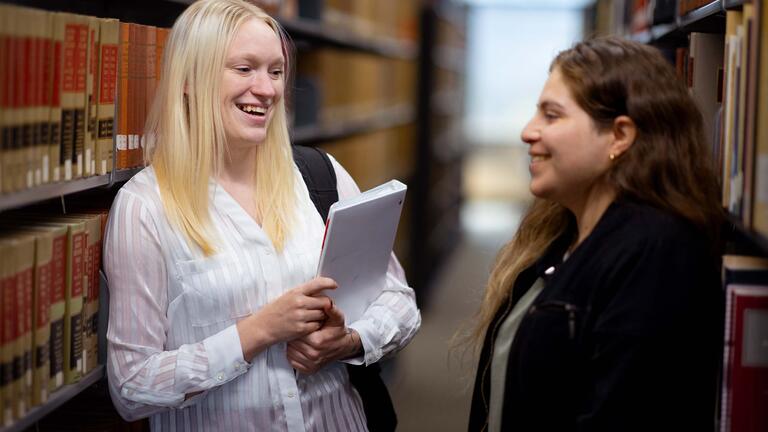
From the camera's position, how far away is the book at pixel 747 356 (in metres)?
1.58

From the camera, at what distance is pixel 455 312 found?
7102mm

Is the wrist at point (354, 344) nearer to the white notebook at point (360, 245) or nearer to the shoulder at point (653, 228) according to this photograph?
the white notebook at point (360, 245)

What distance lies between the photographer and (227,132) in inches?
78.0

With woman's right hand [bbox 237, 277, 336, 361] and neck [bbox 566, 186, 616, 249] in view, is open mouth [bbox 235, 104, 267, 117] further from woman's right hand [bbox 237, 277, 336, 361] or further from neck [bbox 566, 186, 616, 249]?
neck [bbox 566, 186, 616, 249]

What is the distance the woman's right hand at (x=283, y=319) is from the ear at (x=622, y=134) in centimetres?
60

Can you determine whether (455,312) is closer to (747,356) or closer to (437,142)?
(437,142)

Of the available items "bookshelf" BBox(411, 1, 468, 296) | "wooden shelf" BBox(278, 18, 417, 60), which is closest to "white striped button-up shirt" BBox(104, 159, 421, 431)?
"wooden shelf" BBox(278, 18, 417, 60)

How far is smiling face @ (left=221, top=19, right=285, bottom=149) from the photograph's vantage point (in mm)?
1952

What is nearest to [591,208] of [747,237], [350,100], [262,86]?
[747,237]

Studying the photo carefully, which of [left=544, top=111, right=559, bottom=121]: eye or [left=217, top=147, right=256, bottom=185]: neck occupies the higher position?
[left=544, top=111, right=559, bottom=121]: eye

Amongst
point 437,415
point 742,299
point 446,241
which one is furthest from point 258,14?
point 446,241

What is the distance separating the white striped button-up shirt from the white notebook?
2.4 inches

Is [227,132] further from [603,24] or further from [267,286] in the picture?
[603,24]

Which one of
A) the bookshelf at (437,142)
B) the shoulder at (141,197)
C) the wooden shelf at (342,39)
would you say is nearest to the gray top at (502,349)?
the shoulder at (141,197)
